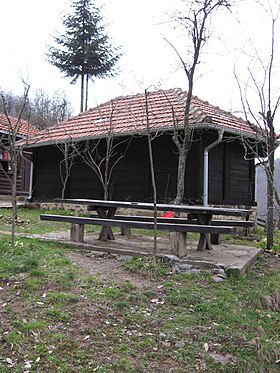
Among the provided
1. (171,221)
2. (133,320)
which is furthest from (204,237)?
(133,320)

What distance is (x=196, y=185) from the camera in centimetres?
987

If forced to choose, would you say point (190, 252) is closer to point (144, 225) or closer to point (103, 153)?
point (144, 225)

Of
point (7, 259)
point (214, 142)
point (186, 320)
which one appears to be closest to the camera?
point (186, 320)

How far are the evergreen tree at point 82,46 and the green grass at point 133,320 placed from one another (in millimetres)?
19232

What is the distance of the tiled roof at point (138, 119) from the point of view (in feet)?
32.0

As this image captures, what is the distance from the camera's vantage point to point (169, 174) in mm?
10445

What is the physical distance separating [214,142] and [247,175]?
283 centimetres

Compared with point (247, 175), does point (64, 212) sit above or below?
below

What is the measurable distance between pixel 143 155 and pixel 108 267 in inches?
253

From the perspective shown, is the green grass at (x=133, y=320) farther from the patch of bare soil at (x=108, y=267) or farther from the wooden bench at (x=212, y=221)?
the wooden bench at (x=212, y=221)

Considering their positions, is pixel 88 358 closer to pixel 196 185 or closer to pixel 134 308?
pixel 134 308

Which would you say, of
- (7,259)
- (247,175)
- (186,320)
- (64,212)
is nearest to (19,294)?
(7,259)

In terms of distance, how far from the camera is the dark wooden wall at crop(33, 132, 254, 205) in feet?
32.9

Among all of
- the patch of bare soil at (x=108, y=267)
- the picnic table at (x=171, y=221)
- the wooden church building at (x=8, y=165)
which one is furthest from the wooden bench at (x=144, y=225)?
the wooden church building at (x=8, y=165)
